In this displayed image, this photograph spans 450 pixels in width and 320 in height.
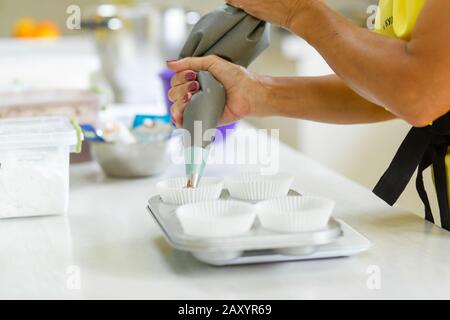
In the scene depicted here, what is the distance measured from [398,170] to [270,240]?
462 millimetres

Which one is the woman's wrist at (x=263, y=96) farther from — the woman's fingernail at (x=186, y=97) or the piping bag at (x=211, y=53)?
the woman's fingernail at (x=186, y=97)

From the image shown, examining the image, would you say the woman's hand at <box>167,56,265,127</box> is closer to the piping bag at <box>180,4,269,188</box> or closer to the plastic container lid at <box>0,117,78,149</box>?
the piping bag at <box>180,4,269,188</box>

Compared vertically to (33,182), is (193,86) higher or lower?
higher

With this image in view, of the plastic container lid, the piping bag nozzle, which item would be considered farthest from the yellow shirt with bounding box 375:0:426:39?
the plastic container lid

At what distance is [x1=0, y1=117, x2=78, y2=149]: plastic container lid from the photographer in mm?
1180

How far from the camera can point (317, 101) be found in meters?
1.34

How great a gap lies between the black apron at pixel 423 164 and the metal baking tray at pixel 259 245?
0.29 meters

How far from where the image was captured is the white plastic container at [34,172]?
1174 mm

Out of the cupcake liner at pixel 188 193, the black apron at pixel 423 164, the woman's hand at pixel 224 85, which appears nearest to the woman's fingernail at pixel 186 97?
the woman's hand at pixel 224 85

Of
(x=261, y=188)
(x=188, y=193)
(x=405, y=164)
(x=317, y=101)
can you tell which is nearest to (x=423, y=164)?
(x=405, y=164)

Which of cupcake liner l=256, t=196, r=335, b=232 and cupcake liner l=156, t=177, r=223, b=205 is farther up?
cupcake liner l=256, t=196, r=335, b=232

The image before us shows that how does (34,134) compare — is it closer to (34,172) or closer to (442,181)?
(34,172)

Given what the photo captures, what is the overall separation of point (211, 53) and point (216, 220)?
41 cm

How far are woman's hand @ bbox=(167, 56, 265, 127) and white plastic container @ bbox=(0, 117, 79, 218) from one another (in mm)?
194
